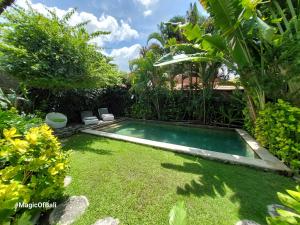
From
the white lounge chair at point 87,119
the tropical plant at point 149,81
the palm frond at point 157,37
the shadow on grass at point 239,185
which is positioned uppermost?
the palm frond at point 157,37

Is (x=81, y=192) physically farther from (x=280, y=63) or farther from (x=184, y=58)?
(x=280, y=63)

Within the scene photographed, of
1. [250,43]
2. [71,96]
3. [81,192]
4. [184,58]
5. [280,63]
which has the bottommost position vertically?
[81,192]

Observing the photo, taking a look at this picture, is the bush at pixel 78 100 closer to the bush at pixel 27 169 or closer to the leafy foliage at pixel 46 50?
the leafy foliage at pixel 46 50

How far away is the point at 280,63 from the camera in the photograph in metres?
5.39

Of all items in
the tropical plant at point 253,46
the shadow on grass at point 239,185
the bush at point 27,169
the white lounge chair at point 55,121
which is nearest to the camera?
the bush at point 27,169

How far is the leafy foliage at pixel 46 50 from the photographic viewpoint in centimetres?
738

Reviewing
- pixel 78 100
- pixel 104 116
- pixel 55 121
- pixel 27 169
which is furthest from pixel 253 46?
Answer: pixel 78 100

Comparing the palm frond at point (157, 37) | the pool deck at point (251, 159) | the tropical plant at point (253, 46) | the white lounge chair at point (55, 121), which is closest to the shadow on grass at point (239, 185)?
the pool deck at point (251, 159)

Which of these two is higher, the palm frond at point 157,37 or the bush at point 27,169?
the palm frond at point 157,37

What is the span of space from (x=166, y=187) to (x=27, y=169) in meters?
2.86

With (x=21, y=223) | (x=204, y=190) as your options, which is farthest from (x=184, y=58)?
(x=21, y=223)

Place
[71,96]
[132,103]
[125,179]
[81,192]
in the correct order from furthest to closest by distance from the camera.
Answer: [132,103] → [71,96] → [125,179] → [81,192]

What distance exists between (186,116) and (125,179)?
28.6 feet

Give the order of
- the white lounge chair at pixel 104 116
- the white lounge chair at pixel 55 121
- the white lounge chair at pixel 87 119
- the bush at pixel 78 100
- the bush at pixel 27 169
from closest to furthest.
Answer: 1. the bush at pixel 27 169
2. the white lounge chair at pixel 55 121
3. the bush at pixel 78 100
4. the white lounge chair at pixel 87 119
5. the white lounge chair at pixel 104 116
